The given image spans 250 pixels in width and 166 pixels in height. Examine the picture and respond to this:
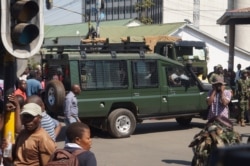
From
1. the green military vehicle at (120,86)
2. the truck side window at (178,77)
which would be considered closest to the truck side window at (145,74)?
the green military vehicle at (120,86)

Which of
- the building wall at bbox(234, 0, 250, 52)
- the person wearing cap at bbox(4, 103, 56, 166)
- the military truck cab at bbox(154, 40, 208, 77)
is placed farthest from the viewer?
the building wall at bbox(234, 0, 250, 52)

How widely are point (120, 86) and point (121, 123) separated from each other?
0.90 m

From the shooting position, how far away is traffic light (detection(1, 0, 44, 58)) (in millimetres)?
Result: 5742

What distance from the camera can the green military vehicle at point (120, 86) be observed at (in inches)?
540

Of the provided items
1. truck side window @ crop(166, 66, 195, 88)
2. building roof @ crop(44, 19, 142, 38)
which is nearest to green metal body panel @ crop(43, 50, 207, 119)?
truck side window @ crop(166, 66, 195, 88)

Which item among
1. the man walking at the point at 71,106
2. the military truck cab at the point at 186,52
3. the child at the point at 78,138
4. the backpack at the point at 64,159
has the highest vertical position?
the military truck cab at the point at 186,52

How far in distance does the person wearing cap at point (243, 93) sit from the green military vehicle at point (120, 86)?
1.68 meters

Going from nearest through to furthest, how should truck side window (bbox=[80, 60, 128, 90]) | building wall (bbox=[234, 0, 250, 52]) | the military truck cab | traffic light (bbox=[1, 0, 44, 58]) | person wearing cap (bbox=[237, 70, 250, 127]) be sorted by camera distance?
→ traffic light (bbox=[1, 0, 44, 58]) < truck side window (bbox=[80, 60, 128, 90]) < person wearing cap (bbox=[237, 70, 250, 127]) < the military truck cab < building wall (bbox=[234, 0, 250, 52])

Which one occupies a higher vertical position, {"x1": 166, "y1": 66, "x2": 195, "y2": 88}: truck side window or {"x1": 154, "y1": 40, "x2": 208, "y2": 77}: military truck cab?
{"x1": 154, "y1": 40, "x2": 208, "y2": 77}: military truck cab

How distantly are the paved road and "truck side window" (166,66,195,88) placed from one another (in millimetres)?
1283

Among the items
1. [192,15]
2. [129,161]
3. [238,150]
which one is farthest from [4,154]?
[192,15]

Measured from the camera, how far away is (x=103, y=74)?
46.5 ft

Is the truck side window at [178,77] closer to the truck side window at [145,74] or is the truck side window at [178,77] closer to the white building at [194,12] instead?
the truck side window at [145,74]

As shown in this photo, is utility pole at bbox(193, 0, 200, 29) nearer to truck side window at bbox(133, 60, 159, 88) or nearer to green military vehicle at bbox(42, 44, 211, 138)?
green military vehicle at bbox(42, 44, 211, 138)
